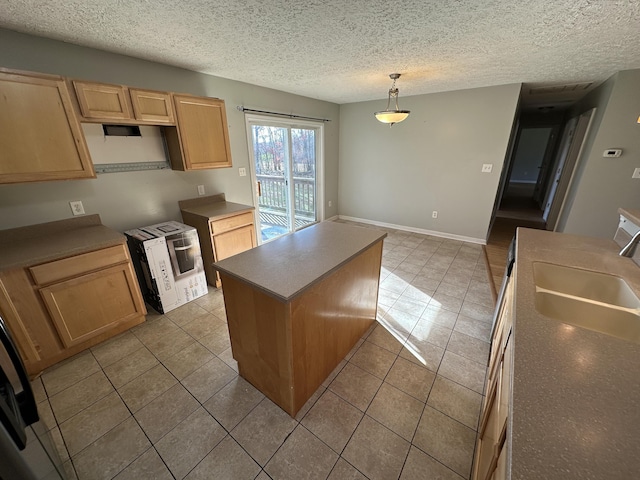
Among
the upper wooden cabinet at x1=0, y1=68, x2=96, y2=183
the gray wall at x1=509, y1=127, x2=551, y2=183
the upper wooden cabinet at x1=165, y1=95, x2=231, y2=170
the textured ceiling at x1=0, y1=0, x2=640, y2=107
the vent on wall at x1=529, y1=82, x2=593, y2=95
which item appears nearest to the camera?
the textured ceiling at x1=0, y1=0, x2=640, y2=107

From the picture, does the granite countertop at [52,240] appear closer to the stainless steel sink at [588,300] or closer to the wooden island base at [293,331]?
the wooden island base at [293,331]

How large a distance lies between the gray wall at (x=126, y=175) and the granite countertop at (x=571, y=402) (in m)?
3.06

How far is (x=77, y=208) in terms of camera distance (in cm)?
213

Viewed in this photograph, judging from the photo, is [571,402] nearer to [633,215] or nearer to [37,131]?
[633,215]

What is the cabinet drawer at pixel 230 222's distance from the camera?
2.59m

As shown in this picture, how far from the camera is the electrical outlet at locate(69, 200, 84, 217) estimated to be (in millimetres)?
2106

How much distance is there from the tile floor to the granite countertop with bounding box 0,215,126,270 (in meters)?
0.86

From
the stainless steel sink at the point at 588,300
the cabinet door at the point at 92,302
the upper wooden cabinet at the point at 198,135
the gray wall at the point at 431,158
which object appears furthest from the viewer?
the gray wall at the point at 431,158

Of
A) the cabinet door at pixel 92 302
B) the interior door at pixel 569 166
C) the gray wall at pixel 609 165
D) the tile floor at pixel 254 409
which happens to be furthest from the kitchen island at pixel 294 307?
the interior door at pixel 569 166

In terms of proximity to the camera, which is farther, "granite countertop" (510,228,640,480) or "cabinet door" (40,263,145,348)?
"cabinet door" (40,263,145,348)

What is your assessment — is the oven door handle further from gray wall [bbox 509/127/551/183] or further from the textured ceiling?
gray wall [bbox 509/127/551/183]

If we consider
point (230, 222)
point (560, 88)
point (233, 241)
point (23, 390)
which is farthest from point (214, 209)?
point (560, 88)

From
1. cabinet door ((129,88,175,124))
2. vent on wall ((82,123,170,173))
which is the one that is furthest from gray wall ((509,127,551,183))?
vent on wall ((82,123,170,173))

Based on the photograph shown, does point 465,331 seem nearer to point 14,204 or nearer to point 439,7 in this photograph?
point 439,7
